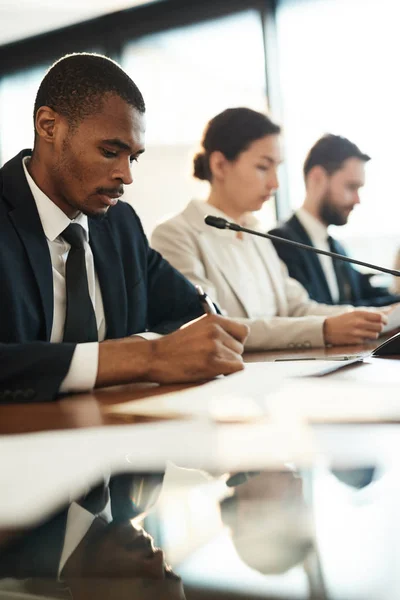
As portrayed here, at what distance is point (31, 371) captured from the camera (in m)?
0.95

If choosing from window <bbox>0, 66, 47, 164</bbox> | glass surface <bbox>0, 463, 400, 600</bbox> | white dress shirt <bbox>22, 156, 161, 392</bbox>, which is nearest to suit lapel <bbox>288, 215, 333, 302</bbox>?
white dress shirt <bbox>22, 156, 161, 392</bbox>

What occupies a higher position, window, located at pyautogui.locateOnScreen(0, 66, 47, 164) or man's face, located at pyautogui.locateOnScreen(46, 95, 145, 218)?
window, located at pyautogui.locateOnScreen(0, 66, 47, 164)

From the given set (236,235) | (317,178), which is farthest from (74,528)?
(317,178)

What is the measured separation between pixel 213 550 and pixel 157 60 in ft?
17.8

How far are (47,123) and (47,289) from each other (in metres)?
0.41

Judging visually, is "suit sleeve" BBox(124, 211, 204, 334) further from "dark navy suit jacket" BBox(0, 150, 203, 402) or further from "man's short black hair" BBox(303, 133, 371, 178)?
"man's short black hair" BBox(303, 133, 371, 178)

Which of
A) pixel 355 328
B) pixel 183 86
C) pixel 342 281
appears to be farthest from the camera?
pixel 183 86

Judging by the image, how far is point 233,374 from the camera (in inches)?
42.3

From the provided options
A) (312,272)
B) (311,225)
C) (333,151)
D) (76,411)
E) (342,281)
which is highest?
(333,151)

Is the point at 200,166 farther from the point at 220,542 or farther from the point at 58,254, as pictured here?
the point at 220,542

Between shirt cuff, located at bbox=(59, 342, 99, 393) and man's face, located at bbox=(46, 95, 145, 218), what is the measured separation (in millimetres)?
500

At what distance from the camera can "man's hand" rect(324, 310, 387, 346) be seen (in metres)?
1.72

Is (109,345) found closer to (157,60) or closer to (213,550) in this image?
(213,550)

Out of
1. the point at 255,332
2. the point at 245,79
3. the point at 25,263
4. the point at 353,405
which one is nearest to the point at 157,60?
the point at 245,79
